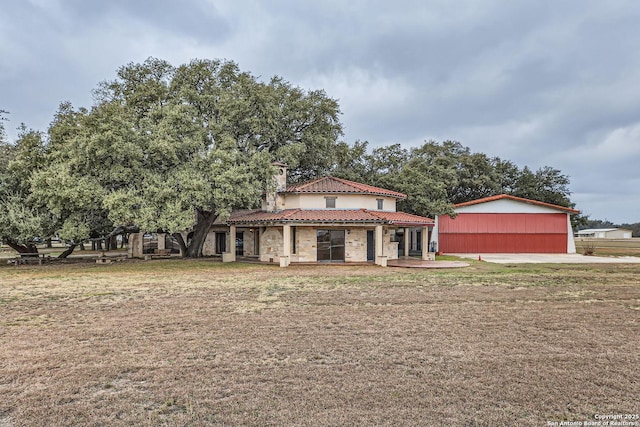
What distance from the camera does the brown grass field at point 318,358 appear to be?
4.32 metres

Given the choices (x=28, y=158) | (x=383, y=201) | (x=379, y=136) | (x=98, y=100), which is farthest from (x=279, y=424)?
(x=379, y=136)

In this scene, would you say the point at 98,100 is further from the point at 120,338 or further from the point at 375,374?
the point at 375,374

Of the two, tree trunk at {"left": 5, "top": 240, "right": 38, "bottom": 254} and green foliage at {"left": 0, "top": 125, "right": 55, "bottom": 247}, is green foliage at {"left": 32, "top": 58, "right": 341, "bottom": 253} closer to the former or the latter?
green foliage at {"left": 0, "top": 125, "right": 55, "bottom": 247}

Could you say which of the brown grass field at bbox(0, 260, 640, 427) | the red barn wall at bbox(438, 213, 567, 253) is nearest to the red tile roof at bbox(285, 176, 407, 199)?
the brown grass field at bbox(0, 260, 640, 427)

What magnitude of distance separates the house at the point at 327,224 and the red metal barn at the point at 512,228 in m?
12.6

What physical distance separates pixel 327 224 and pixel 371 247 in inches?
147

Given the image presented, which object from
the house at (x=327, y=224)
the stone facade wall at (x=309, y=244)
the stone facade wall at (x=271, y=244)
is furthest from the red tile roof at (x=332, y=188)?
the stone facade wall at (x=271, y=244)

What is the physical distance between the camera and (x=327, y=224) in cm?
2248

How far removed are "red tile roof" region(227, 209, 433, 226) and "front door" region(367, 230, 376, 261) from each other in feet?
4.58

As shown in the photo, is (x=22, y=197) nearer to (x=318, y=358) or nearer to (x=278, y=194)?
(x=278, y=194)

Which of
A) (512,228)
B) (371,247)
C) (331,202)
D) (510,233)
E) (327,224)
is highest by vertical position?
(331,202)

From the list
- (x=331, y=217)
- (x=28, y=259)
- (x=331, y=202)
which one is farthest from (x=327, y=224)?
(x=28, y=259)

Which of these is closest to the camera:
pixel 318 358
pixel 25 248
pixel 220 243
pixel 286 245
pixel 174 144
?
pixel 318 358

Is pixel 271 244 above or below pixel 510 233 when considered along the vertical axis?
below
